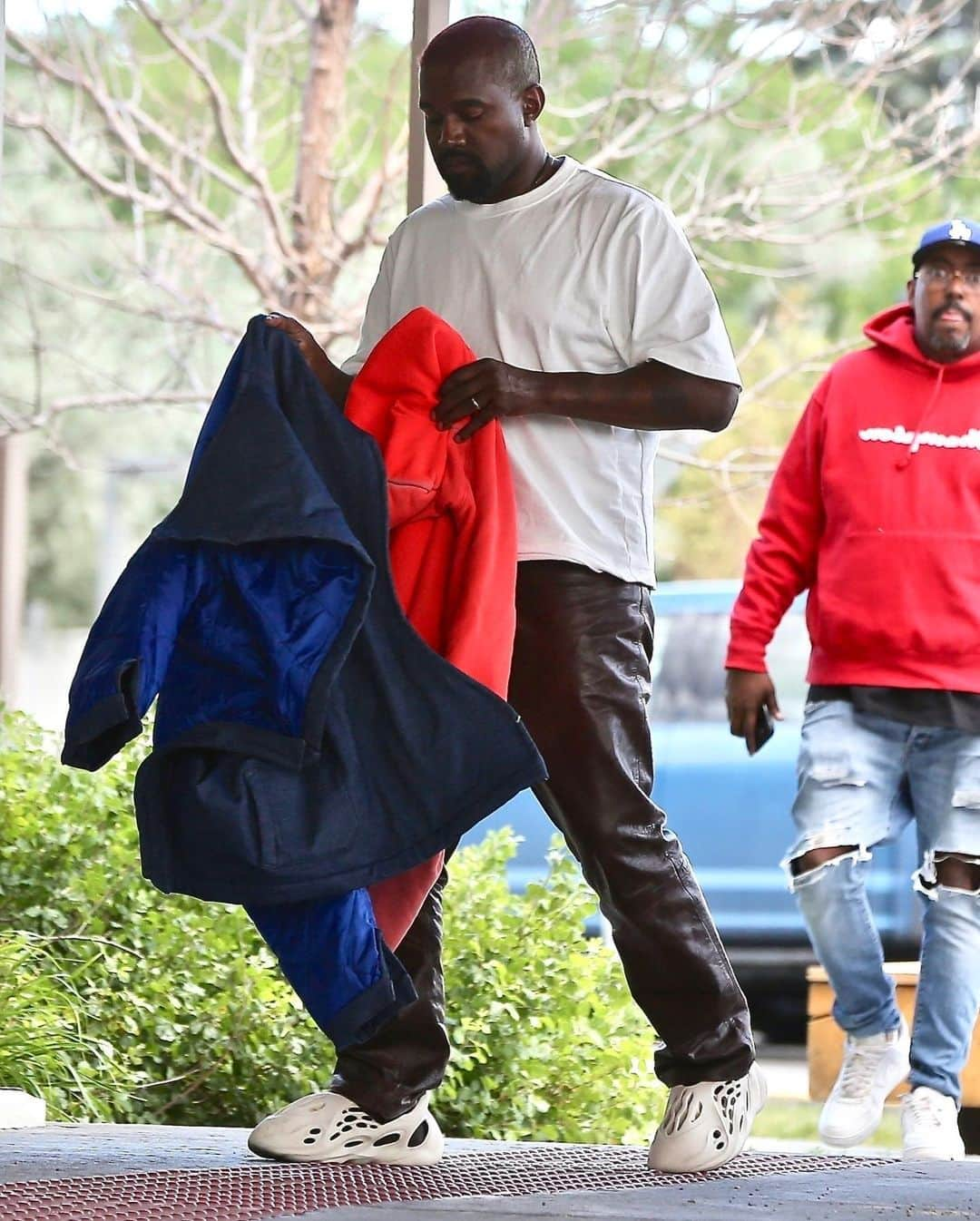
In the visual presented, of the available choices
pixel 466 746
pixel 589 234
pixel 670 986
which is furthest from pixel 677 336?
pixel 670 986

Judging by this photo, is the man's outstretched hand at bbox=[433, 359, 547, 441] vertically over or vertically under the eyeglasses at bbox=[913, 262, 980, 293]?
under

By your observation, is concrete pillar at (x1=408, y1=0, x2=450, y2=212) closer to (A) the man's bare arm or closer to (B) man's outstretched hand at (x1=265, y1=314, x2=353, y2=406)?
(B) man's outstretched hand at (x1=265, y1=314, x2=353, y2=406)

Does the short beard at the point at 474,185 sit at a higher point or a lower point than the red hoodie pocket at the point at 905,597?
higher

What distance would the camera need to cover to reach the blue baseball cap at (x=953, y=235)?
428 centimetres

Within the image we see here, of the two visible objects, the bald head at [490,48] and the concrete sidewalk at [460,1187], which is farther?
the bald head at [490,48]

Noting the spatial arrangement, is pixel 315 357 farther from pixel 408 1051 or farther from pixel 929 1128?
pixel 929 1128

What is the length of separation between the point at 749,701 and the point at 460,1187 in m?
1.46

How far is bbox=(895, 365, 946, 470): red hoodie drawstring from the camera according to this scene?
4.23m

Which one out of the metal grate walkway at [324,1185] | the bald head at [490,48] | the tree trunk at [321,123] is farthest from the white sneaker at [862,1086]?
the tree trunk at [321,123]

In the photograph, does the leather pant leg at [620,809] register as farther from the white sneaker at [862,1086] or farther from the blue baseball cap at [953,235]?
the blue baseball cap at [953,235]

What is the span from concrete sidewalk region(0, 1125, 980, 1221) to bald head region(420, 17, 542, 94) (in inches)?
69.0

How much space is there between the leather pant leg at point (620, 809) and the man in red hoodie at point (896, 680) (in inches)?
36.3

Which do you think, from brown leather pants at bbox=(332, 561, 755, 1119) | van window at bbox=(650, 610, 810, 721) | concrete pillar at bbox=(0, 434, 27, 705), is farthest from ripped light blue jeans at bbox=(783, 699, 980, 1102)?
concrete pillar at bbox=(0, 434, 27, 705)

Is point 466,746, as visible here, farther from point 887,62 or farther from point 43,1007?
point 887,62
